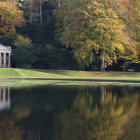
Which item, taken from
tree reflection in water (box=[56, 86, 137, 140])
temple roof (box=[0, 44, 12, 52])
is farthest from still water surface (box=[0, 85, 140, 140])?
temple roof (box=[0, 44, 12, 52])

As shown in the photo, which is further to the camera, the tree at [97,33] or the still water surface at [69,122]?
the tree at [97,33]

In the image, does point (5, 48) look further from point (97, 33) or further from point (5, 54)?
point (97, 33)

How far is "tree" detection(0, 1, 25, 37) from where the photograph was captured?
68.4 metres

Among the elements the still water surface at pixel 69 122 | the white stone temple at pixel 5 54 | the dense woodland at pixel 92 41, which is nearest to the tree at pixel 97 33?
the dense woodland at pixel 92 41

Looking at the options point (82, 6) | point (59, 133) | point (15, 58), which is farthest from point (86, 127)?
point (15, 58)

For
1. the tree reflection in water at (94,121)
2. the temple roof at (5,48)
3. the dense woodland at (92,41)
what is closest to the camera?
the tree reflection in water at (94,121)

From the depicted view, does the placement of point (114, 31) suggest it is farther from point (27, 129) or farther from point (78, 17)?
point (27, 129)

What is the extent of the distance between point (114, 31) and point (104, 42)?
2.45m

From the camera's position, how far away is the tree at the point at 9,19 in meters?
68.4

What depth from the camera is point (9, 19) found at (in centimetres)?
6981

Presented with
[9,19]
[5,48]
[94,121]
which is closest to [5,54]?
[5,48]

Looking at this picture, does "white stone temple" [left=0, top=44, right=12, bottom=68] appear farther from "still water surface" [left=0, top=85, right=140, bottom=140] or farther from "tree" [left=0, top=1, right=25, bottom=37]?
"still water surface" [left=0, top=85, right=140, bottom=140]

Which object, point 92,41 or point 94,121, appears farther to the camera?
point 92,41

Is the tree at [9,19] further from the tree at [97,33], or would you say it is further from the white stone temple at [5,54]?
the tree at [97,33]
